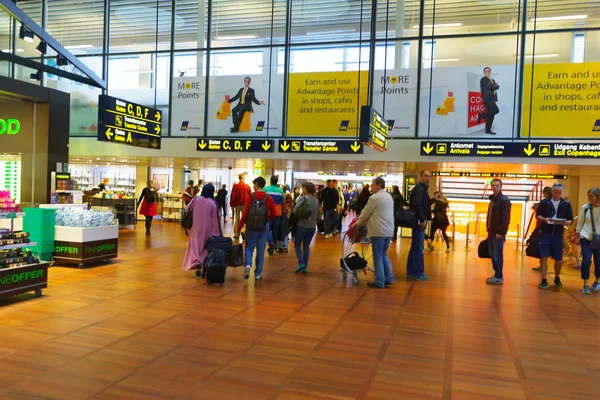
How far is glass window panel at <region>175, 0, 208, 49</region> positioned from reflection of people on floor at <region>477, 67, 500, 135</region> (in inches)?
355

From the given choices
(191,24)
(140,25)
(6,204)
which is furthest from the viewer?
(140,25)

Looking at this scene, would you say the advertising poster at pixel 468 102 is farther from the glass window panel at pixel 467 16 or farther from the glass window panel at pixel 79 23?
the glass window panel at pixel 79 23

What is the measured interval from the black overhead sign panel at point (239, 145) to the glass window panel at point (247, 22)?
397 centimetres

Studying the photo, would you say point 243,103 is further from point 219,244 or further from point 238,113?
point 219,244

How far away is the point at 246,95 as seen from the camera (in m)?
16.2

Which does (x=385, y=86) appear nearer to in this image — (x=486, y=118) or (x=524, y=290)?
(x=486, y=118)

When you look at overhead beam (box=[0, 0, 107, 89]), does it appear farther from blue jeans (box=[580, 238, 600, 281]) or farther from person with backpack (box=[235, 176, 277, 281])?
blue jeans (box=[580, 238, 600, 281])

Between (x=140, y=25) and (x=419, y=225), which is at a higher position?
(x=140, y=25)

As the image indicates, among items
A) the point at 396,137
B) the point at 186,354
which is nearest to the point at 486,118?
the point at 396,137

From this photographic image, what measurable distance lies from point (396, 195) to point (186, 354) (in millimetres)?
10495

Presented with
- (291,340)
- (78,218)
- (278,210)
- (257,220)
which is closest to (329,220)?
(278,210)

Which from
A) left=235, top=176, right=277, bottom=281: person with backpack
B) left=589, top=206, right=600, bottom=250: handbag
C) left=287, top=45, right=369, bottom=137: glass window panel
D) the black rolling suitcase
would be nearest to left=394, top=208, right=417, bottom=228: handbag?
left=235, top=176, right=277, bottom=281: person with backpack

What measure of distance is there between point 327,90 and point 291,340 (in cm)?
1173

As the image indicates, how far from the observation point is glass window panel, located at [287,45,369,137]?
1526 cm
